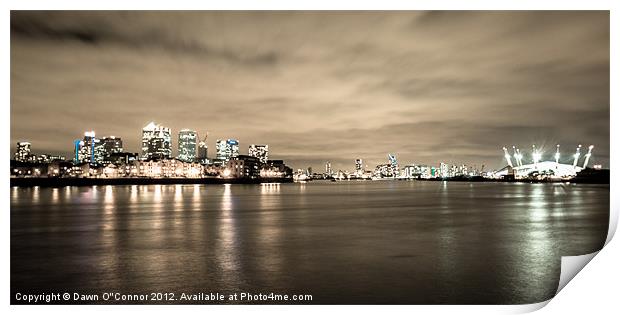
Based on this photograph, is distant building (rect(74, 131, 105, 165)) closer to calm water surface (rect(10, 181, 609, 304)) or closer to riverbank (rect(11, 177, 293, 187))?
riverbank (rect(11, 177, 293, 187))

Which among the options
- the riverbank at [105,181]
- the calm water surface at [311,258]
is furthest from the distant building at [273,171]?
the calm water surface at [311,258]

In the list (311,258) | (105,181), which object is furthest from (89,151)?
(311,258)

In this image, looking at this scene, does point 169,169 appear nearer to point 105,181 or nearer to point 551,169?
point 105,181

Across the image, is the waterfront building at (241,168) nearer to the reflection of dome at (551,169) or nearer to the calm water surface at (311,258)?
the reflection of dome at (551,169)

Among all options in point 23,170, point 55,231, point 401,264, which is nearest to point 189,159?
point 23,170

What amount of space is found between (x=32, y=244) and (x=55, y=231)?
2168 millimetres

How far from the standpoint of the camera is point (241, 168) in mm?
86125

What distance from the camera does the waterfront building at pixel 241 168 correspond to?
85812 millimetres

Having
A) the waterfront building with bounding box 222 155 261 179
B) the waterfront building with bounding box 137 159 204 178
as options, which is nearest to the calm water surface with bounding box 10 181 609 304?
the waterfront building with bounding box 137 159 204 178

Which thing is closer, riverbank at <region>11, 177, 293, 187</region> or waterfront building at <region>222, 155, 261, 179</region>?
riverbank at <region>11, 177, 293, 187</region>

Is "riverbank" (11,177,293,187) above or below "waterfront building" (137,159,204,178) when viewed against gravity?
below

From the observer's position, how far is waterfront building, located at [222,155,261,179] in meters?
85.8

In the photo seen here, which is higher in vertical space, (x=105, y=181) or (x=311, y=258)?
(x=105, y=181)

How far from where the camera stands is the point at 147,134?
78.7 meters
